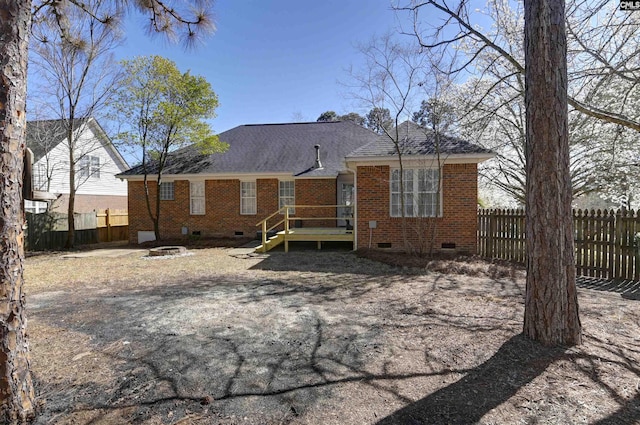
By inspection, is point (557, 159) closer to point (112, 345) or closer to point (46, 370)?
point (112, 345)

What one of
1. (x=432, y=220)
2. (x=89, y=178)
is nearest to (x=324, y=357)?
(x=432, y=220)

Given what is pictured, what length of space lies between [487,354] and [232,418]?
262cm

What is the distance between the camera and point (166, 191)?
15.3 m

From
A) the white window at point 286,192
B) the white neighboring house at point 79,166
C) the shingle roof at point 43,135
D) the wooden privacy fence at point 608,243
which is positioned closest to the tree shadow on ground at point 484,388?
the wooden privacy fence at point 608,243

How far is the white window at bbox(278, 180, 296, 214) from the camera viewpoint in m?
14.6

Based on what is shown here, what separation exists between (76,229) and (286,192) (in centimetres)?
1044

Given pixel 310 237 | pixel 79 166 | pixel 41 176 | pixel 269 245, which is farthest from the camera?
pixel 79 166

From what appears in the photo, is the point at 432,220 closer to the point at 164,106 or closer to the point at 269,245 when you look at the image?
the point at 269,245

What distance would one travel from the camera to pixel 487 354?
3471mm

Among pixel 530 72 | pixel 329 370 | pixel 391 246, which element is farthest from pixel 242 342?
pixel 391 246

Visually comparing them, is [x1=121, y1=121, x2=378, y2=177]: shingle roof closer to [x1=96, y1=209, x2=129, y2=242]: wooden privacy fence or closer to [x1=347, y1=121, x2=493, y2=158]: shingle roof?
[x1=347, y1=121, x2=493, y2=158]: shingle roof

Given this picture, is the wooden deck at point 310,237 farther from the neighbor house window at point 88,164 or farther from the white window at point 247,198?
the neighbor house window at point 88,164

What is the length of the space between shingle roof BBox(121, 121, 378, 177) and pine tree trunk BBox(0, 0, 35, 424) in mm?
11403

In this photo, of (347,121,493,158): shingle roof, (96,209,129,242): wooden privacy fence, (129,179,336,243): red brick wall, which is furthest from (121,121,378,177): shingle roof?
(96,209,129,242): wooden privacy fence
